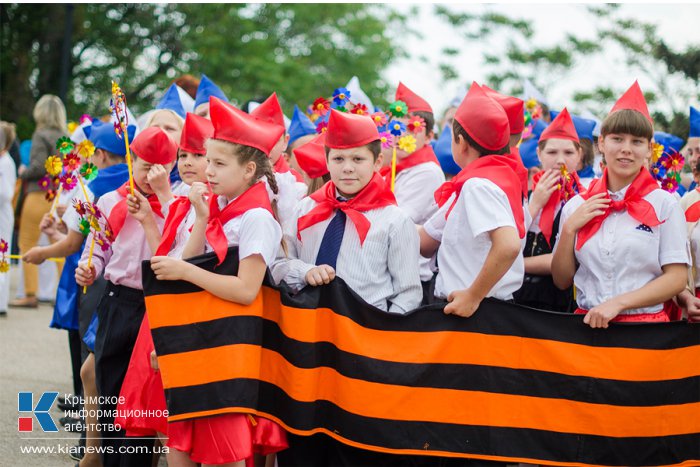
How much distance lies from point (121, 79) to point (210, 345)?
24.3 metres

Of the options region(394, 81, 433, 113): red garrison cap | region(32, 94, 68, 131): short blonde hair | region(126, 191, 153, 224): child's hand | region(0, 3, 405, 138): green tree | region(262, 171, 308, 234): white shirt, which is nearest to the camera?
region(262, 171, 308, 234): white shirt

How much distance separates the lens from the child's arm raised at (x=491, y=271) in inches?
154

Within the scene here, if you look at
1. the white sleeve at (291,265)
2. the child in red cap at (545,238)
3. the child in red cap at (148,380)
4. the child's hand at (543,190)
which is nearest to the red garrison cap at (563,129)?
the child in red cap at (545,238)

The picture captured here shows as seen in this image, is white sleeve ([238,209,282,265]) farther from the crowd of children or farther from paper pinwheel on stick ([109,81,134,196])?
paper pinwheel on stick ([109,81,134,196])

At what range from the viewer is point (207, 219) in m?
4.17

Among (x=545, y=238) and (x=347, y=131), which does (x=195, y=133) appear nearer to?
(x=347, y=131)

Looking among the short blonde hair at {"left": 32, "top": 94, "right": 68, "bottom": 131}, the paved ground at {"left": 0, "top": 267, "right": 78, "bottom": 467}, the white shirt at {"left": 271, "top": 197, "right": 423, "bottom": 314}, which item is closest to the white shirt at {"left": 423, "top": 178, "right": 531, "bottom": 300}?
the white shirt at {"left": 271, "top": 197, "right": 423, "bottom": 314}

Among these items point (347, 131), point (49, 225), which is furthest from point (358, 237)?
point (49, 225)

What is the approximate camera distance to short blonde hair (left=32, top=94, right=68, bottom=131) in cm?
1035

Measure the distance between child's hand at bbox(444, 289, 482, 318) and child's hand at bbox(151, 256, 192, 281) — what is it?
1.27 m

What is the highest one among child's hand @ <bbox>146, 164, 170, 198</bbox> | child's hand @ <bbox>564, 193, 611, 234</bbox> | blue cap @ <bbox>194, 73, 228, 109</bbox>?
blue cap @ <bbox>194, 73, 228, 109</bbox>

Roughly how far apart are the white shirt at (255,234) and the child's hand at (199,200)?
0.41 ft

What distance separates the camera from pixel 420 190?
6.08 m

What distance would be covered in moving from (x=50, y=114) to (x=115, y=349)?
6.28m
